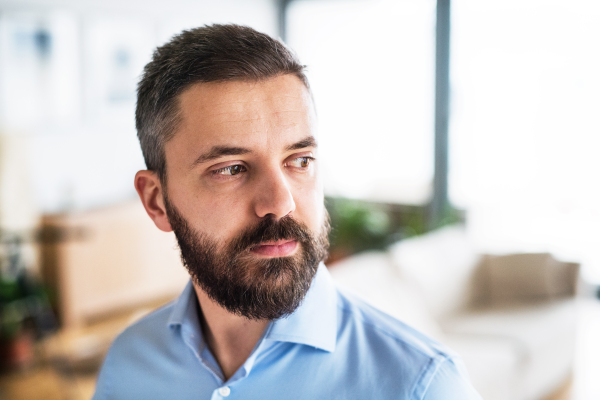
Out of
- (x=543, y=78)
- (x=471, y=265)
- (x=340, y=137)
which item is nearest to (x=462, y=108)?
(x=543, y=78)

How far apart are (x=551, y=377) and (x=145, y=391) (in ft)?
9.22

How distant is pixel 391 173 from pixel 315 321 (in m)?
4.69

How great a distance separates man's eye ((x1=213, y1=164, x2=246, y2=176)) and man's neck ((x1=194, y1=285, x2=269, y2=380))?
0.27m

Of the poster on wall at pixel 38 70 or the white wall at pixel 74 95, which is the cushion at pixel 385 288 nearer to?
the white wall at pixel 74 95

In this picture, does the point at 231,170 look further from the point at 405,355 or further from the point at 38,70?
the point at 38,70

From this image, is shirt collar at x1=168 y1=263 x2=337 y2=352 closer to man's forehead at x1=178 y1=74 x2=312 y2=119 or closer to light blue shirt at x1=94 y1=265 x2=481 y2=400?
light blue shirt at x1=94 y1=265 x2=481 y2=400

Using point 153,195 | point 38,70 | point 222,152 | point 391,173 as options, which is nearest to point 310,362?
point 222,152

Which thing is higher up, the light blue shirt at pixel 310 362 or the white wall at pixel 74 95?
the white wall at pixel 74 95

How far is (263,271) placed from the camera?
0.96 m

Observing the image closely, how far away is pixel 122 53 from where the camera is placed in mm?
5020

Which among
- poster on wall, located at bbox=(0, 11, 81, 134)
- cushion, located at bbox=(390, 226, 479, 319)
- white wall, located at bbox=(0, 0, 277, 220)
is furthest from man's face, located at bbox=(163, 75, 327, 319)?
poster on wall, located at bbox=(0, 11, 81, 134)

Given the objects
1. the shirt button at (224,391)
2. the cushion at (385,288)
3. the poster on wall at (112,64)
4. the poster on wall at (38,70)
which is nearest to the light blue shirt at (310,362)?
the shirt button at (224,391)

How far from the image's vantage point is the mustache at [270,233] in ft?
3.09

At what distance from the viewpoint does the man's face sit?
945 mm
